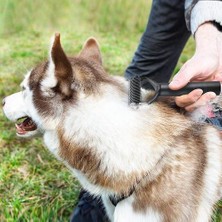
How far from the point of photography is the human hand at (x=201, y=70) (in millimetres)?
1724

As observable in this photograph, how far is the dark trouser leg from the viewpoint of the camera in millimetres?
3027

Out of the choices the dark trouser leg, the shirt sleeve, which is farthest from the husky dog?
the dark trouser leg

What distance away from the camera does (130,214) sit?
1.74 metres

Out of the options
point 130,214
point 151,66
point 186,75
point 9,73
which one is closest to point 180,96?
point 186,75

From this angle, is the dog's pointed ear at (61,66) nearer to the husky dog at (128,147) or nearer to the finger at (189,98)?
the husky dog at (128,147)

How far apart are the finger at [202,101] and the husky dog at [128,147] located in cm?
7

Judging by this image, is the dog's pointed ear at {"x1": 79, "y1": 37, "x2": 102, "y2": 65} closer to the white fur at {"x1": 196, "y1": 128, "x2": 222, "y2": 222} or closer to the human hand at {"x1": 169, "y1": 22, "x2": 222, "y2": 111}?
the human hand at {"x1": 169, "y1": 22, "x2": 222, "y2": 111}

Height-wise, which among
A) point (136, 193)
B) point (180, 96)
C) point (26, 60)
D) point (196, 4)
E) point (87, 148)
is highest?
point (196, 4)

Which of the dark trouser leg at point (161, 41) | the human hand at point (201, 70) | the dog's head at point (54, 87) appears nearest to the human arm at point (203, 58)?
the human hand at point (201, 70)

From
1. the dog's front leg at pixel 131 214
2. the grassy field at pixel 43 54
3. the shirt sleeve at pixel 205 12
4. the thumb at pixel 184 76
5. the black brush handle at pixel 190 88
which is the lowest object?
the grassy field at pixel 43 54

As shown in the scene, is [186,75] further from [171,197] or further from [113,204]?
[113,204]

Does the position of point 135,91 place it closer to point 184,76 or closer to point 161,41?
point 184,76

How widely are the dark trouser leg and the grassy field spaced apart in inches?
30.3

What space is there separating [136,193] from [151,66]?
1761 millimetres
